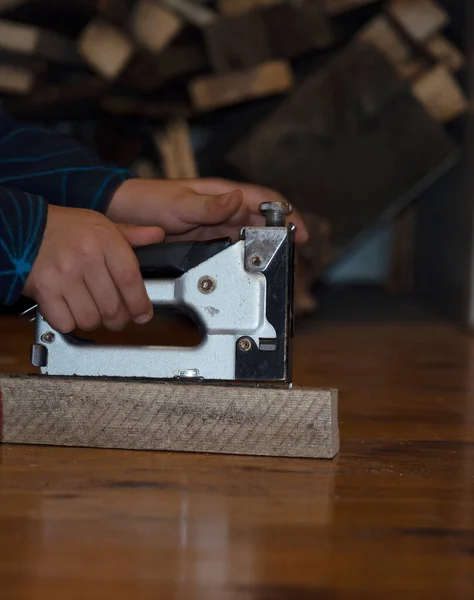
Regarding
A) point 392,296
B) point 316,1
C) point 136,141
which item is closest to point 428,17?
point 316,1

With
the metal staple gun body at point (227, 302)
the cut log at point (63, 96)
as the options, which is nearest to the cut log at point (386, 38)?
the cut log at point (63, 96)

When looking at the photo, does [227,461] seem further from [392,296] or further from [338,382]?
[392,296]

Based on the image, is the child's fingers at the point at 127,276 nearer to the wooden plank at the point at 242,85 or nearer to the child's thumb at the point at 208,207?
the child's thumb at the point at 208,207

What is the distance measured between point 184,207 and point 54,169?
12.2 inches

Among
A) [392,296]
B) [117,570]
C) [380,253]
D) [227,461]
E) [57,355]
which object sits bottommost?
[117,570]

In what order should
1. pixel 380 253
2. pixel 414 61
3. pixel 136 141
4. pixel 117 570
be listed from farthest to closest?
pixel 380 253, pixel 136 141, pixel 414 61, pixel 117 570

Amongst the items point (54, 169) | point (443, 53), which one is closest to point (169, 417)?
point (54, 169)

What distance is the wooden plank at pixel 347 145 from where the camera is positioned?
119 inches

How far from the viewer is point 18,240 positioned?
1.19 meters

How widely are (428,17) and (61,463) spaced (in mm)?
2486

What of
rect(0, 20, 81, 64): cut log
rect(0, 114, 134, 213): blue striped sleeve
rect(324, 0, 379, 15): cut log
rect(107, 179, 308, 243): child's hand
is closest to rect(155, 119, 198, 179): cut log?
rect(0, 20, 81, 64): cut log

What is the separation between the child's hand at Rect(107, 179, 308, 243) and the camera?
4.53 feet

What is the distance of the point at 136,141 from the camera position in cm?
353

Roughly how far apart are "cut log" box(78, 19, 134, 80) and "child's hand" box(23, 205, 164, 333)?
1868 millimetres
